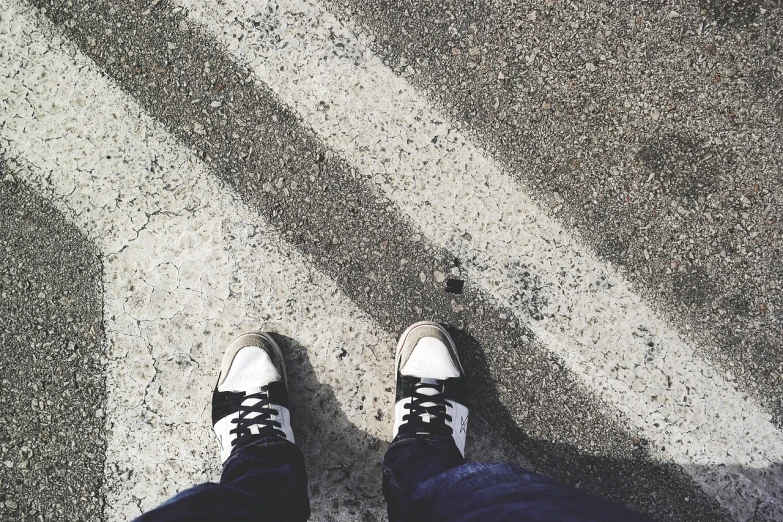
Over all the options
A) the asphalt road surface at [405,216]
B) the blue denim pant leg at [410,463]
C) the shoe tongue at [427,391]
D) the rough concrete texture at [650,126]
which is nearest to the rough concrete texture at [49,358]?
the asphalt road surface at [405,216]

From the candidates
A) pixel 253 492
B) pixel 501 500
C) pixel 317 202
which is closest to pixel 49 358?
pixel 253 492

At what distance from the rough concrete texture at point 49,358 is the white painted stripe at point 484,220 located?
114cm

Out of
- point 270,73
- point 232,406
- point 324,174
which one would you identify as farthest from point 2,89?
point 232,406

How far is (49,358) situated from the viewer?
2.15 meters

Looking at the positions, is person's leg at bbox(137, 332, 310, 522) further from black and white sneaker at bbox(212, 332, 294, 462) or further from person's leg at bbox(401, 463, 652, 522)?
person's leg at bbox(401, 463, 652, 522)

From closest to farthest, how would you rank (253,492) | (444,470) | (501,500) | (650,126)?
(501,500) < (253,492) < (444,470) < (650,126)

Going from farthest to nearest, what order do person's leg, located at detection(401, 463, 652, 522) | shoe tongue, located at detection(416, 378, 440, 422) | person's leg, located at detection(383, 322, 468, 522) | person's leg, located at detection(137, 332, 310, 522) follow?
shoe tongue, located at detection(416, 378, 440, 422)
person's leg, located at detection(383, 322, 468, 522)
person's leg, located at detection(137, 332, 310, 522)
person's leg, located at detection(401, 463, 652, 522)

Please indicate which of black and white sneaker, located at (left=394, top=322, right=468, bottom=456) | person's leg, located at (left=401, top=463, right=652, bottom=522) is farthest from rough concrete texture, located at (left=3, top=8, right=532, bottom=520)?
person's leg, located at (left=401, top=463, right=652, bottom=522)

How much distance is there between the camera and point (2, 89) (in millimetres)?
2146

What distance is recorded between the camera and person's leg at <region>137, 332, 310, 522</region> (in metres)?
1.91

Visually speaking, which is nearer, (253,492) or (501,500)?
(501,500)

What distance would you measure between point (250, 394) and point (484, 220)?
4.21 feet

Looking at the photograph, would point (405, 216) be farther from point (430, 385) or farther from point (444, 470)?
point (444, 470)

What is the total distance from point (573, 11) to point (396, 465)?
2.07m
